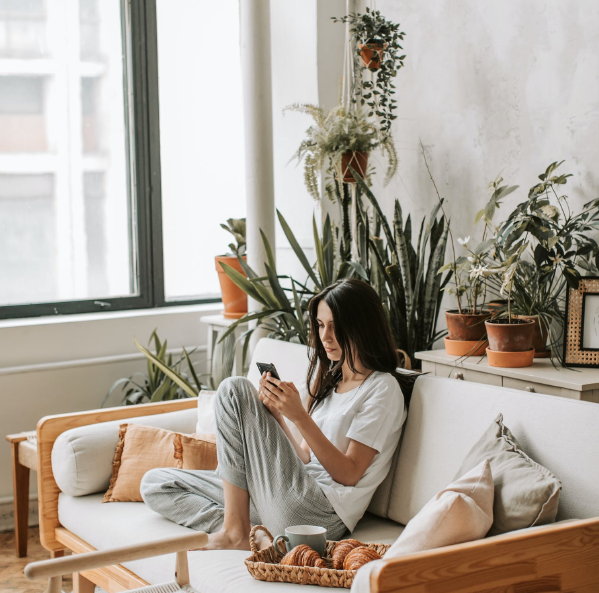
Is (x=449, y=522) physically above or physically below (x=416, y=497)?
above

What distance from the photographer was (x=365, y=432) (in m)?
2.47

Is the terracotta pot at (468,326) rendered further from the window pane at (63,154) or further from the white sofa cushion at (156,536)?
Result: the window pane at (63,154)

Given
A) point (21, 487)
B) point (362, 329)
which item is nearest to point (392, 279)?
point (362, 329)

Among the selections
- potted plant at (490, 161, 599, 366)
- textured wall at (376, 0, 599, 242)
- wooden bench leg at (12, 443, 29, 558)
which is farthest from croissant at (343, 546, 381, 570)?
wooden bench leg at (12, 443, 29, 558)

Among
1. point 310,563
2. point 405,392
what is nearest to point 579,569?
point 310,563

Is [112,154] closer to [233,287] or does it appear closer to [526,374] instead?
[233,287]

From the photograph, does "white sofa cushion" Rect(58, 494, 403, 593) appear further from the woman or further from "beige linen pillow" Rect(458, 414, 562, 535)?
"beige linen pillow" Rect(458, 414, 562, 535)

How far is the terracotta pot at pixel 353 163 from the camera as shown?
144 inches

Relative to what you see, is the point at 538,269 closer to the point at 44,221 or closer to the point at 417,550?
the point at 417,550

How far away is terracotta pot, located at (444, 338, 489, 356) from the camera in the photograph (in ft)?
9.72

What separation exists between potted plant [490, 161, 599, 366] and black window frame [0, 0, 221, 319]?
220 centimetres

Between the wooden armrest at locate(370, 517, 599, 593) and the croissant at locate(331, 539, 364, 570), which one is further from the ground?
the wooden armrest at locate(370, 517, 599, 593)

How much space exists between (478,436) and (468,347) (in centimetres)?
69

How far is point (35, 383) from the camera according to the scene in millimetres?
4141
